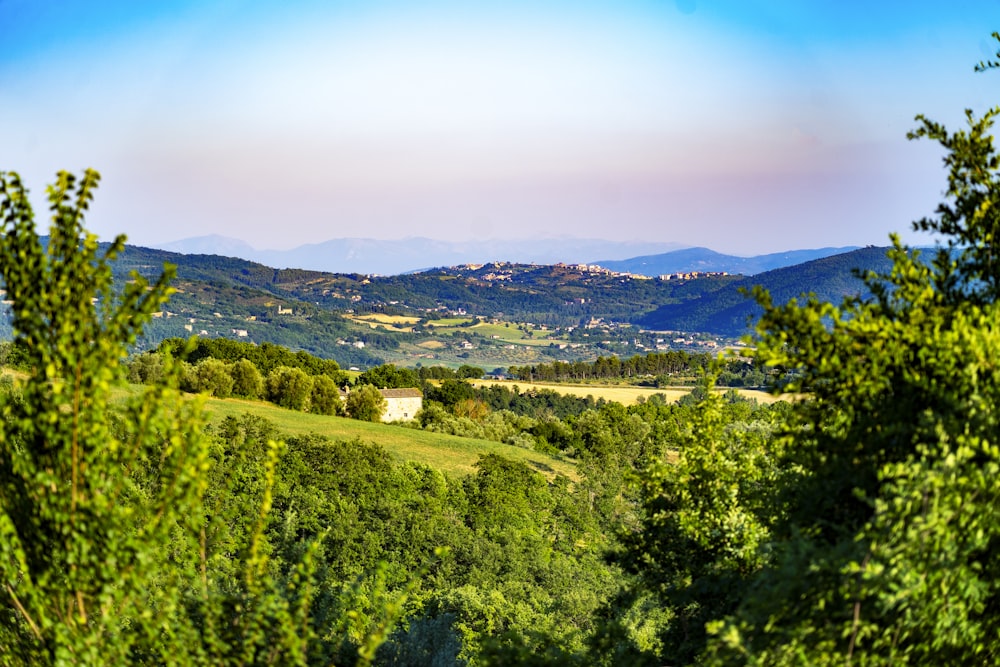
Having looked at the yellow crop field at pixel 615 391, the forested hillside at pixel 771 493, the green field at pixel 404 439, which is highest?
the forested hillside at pixel 771 493

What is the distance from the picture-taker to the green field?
67812 millimetres

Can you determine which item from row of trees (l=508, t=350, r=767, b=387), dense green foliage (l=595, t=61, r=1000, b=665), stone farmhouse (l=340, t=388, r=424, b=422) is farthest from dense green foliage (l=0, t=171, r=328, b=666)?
row of trees (l=508, t=350, r=767, b=387)

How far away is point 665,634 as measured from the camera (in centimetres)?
1511

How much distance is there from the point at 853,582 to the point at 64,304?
7.33m

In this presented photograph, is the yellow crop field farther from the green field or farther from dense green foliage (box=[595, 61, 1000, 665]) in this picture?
dense green foliage (box=[595, 61, 1000, 665])

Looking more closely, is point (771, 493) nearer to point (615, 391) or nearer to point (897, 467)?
point (897, 467)

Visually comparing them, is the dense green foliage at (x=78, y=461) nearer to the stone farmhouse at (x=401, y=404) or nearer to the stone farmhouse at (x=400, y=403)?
the stone farmhouse at (x=400, y=403)

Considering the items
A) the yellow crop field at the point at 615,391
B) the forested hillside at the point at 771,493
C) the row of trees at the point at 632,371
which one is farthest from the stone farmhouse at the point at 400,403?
the forested hillside at the point at 771,493

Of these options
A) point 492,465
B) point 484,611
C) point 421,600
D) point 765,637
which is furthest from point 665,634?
point 492,465

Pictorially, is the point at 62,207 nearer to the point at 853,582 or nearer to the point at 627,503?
the point at 853,582

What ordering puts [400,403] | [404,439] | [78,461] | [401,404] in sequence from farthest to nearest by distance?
[401,404], [400,403], [404,439], [78,461]

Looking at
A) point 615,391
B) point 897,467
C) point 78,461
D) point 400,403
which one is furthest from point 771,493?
point 615,391

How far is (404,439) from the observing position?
75.3m

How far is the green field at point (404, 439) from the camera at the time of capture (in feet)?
222
